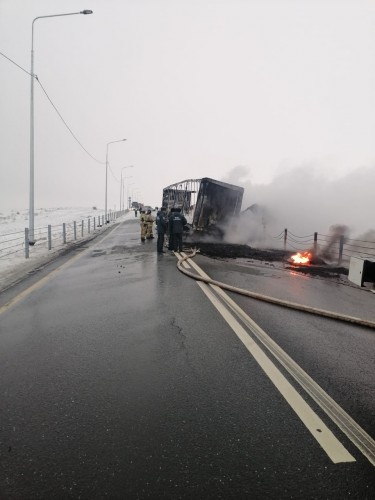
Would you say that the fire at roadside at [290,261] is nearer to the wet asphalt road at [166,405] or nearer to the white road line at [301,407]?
the wet asphalt road at [166,405]

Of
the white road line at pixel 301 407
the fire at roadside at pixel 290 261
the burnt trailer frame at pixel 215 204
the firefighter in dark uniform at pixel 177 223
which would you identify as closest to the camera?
the white road line at pixel 301 407

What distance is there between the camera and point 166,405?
9.73ft

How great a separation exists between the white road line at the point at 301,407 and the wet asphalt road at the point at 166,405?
54mm

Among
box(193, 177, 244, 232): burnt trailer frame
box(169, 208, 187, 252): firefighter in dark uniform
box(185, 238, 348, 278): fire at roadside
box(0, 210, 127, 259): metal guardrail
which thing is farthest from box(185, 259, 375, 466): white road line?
box(193, 177, 244, 232): burnt trailer frame

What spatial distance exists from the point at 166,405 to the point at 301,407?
112 cm

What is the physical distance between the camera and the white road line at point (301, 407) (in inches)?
93.3

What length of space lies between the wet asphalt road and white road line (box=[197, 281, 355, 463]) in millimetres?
54

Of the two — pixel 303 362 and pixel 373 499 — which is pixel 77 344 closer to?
pixel 303 362

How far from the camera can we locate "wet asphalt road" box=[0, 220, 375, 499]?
2.14 meters

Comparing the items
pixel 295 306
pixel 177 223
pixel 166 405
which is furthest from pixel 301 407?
pixel 177 223

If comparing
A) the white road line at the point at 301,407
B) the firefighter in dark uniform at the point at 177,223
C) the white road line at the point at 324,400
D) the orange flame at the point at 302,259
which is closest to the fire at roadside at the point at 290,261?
the orange flame at the point at 302,259

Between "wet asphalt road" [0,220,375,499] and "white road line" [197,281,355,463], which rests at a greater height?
"white road line" [197,281,355,463]

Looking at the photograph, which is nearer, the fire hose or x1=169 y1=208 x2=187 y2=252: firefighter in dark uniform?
the fire hose

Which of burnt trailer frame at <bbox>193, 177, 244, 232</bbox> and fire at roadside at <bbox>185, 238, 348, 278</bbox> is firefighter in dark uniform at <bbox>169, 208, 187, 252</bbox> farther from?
burnt trailer frame at <bbox>193, 177, 244, 232</bbox>
